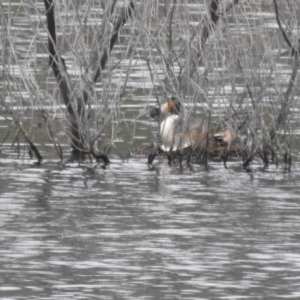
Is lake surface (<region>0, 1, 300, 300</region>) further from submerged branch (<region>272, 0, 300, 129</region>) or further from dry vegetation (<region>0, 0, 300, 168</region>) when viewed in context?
submerged branch (<region>272, 0, 300, 129</region>)

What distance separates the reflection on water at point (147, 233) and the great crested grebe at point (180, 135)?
385 millimetres

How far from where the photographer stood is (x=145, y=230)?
1442cm

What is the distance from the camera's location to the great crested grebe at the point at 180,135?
18641mm

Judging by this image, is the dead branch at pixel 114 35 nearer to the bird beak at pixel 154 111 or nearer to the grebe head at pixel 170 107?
the grebe head at pixel 170 107

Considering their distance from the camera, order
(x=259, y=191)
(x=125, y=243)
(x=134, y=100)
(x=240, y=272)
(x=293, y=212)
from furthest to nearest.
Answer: (x=134, y=100) → (x=259, y=191) → (x=293, y=212) → (x=125, y=243) → (x=240, y=272)

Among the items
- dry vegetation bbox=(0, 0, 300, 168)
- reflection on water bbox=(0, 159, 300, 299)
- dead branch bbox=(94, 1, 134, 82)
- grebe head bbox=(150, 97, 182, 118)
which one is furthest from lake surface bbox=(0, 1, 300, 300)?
dead branch bbox=(94, 1, 134, 82)

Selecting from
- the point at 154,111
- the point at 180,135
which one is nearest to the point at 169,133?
the point at 180,135

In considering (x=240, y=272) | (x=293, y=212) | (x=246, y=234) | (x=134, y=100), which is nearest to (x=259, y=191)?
(x=293, y=212)

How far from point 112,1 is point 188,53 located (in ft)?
3.54

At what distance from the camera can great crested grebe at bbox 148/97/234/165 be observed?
18641mm

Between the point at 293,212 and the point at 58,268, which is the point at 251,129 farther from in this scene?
the point at 58,268

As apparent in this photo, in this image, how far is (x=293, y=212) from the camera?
15.5m

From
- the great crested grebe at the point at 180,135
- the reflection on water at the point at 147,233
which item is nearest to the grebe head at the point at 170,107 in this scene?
the great crested grebe at the point at 180,135

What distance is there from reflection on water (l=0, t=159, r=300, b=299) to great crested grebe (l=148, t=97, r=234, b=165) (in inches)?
15.2
